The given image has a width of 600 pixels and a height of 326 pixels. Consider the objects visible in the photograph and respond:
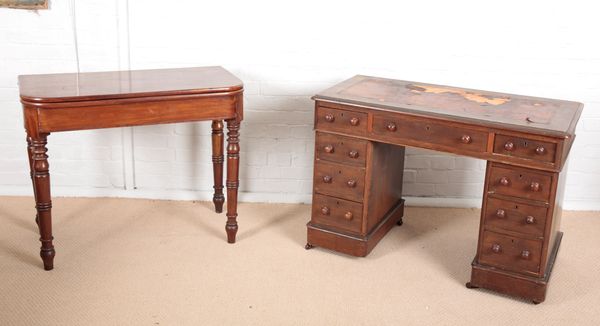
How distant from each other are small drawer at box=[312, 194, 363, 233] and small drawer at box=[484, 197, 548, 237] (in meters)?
0.67

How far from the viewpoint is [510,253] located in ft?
11.3

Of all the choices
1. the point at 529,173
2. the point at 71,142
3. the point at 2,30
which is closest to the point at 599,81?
the point at 529,173

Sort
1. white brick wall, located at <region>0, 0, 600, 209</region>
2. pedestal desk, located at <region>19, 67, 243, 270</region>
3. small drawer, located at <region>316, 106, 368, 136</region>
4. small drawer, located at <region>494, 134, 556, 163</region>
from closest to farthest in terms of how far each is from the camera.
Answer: small drawer, located at <region>494, 134, 556, 163</region>
pedestal desk, located at <region>19, 67, 243, 270</region>
small drawer, located at <region>316, 106, 368, 136</region>
white brick wall, located at <region>0, 0, 600, 209</region>

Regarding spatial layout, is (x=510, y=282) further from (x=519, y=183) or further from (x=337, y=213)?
(x=337, y=213)

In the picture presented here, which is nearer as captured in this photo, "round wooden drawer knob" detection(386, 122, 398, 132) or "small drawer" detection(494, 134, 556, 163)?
"small drawer" detection(494, 134, 556, 163)

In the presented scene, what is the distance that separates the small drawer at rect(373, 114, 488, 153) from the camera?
3359 mm

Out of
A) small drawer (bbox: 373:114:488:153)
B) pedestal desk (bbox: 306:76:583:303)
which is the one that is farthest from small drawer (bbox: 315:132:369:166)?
small drawer (bbox: 373:114:488:153)

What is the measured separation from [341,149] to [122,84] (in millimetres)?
1117

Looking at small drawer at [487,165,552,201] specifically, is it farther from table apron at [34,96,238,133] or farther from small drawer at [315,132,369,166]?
table apron at [34,96,238,133]

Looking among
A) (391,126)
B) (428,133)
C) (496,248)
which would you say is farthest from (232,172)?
(496,248)

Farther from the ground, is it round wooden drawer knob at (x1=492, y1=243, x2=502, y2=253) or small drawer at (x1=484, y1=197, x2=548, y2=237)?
small drawer at (x1=484, y1=197, x2=548, y2=237)

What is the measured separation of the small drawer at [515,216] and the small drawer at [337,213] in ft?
2.20

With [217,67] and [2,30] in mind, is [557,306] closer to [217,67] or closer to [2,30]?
[217,67]

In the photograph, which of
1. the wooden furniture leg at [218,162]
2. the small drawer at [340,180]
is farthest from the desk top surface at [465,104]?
the wooden furniture leg at [218,162]
